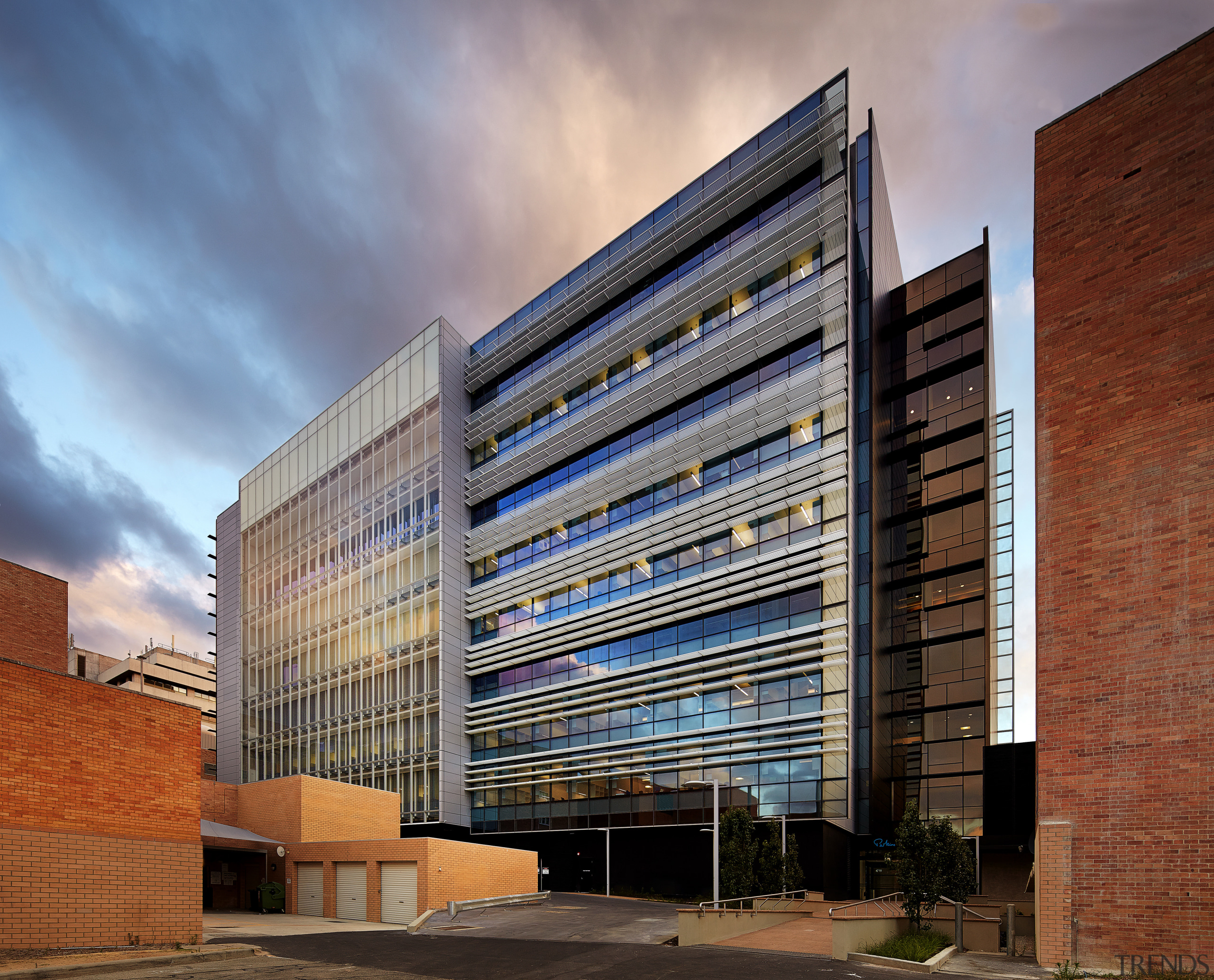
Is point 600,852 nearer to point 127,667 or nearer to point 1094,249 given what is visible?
point 1094,249

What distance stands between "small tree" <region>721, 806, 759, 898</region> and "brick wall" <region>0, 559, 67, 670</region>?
2296 centimetres

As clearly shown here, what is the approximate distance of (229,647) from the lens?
213 feet

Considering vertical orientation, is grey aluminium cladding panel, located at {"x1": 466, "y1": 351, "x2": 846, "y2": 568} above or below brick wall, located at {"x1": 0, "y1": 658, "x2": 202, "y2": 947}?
above

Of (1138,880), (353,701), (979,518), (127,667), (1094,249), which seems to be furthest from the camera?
(127,667)

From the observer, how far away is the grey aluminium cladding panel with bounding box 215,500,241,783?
61969 mm

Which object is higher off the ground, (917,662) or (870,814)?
(917,662)

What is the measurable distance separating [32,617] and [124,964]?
17.1 metres

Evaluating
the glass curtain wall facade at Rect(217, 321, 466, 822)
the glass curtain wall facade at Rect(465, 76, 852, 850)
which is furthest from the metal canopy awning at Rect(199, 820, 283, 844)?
the glass curtain wall facade at Rect(465, 76, 852, 850)

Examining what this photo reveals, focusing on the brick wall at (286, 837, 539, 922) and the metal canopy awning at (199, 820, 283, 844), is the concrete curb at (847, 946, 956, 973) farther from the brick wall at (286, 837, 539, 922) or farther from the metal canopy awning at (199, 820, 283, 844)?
the metal canopy awning at (199, 820, 283, 844)

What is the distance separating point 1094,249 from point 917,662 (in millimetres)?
25002

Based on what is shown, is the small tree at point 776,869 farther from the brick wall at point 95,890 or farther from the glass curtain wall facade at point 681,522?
the brick wall at point 95,890

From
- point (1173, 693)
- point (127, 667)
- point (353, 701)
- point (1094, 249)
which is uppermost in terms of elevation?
point (1094, 249)

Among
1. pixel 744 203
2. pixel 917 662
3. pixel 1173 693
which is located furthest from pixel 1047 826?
pixel 744 203

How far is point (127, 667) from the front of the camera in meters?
106
